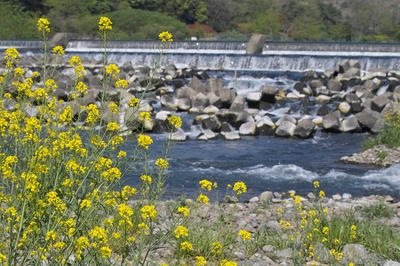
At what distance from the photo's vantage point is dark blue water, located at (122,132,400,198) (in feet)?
32.4

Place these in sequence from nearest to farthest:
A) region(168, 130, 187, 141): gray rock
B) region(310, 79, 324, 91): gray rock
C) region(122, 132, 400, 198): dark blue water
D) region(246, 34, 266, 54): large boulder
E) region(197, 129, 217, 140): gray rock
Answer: region(122, 132, 400, 198): dark blue water < region(168, 130, 187, 141): gray rock < region(197, 129, 217, 140): gray rock < region(310, 79, 324, 91): gray rock < region(246, 34, 266, 54): large boulder

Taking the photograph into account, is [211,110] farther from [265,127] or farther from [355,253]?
[355,253]

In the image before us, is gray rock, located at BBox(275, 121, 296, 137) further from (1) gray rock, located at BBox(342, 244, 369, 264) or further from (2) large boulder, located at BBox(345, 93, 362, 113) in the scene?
(1) gray rock, located at BBox(342, 244, 369, 264)

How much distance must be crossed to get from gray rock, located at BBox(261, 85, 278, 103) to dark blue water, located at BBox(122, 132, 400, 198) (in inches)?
147

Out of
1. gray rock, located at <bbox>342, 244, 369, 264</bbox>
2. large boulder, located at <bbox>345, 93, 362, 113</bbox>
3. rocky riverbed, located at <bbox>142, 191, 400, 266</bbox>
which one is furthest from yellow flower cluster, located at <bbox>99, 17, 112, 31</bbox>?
large boulder, located at <bbox>345, 93, 362, 113</bbox>

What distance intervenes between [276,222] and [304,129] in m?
8.74

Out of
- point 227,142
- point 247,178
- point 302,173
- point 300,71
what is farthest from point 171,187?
point 300,71

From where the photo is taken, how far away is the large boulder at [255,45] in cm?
3081

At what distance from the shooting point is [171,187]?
9820 millimetres

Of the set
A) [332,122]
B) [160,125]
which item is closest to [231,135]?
[160,125]

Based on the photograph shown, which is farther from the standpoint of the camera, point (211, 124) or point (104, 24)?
point (211, 124)

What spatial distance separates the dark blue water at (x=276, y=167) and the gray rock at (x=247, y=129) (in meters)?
0.38

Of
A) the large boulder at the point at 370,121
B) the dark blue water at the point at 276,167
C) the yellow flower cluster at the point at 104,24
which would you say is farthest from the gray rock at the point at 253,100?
the yellow flower cluster at the point at 104,24

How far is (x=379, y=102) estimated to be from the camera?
55.2 ft
